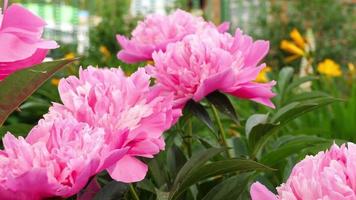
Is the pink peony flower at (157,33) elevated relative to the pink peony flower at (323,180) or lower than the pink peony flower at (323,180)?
lower

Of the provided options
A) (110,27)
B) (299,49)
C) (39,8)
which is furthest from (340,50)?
(299,49)

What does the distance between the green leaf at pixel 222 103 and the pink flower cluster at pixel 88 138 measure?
0.10m

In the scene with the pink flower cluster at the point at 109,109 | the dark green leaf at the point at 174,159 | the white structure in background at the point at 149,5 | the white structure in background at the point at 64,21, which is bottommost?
the white structure in background at the point at 64,21

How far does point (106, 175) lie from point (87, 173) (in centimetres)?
16

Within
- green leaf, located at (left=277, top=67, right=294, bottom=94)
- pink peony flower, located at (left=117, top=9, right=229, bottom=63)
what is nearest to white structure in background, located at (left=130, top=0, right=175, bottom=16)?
green leaf, located at (left=277, top=67, right=294, bottom=94)

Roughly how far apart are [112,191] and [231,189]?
0.39ft

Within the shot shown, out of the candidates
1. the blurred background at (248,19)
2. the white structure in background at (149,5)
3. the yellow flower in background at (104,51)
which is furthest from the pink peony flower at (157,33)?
the white structure in background at (149,5)

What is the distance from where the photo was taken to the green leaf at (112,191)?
547 millimetres

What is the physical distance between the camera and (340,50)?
5.00 metres

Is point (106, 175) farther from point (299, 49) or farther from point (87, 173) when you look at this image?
point (299, 49)

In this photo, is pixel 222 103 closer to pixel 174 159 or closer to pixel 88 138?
pixel 174 159

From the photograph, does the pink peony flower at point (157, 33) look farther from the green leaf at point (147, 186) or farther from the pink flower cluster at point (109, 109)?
the green leaf at point (147, 186)

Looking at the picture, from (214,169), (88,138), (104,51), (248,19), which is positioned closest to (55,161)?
(88,138)

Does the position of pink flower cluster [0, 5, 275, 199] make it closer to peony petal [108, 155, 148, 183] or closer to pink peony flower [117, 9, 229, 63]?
peony petal [108, 155, 148, 183]
